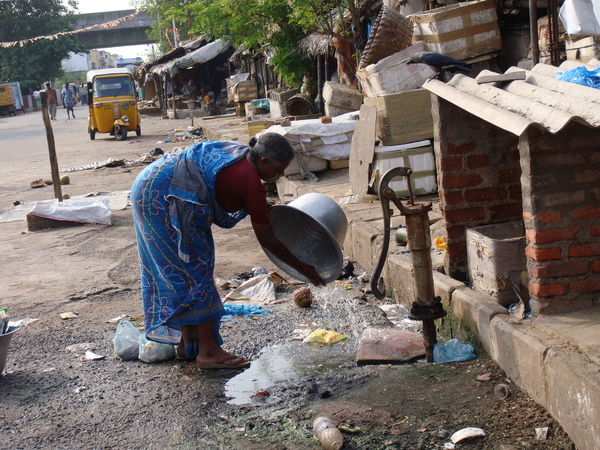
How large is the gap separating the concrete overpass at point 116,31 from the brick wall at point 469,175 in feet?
181

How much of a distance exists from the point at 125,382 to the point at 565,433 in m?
2.26

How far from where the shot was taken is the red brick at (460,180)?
4.04 meters

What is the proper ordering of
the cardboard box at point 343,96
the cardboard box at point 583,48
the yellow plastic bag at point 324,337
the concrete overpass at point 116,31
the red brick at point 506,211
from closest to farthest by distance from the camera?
the yellow plastic bag at point 324,337
the red brick at point 506,211
the cardboard box at point 583,48
the cardboard box at point 343,96
the concrete overpass at point 116,31

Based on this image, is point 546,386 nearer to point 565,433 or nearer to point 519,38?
point 565,433

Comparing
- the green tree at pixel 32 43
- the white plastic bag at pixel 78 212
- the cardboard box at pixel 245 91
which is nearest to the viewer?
the white plastic bag at pixel 78 212

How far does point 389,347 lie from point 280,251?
83cm

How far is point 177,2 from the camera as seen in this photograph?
34.8 meters

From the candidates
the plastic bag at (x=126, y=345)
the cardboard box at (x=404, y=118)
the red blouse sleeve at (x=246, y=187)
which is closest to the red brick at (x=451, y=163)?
the red blouse sleeve at (x=246, y=187)

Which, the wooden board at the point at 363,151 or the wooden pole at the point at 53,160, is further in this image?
the wooden pole at the point at 53,160

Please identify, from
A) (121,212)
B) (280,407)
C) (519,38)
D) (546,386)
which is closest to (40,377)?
(280,407)

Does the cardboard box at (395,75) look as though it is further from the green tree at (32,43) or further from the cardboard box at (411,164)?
the green tree at (32,43)

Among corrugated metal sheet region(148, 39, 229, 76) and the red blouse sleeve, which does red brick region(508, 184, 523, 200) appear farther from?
corrugated metal sheet region(148, 39, 229, 76)

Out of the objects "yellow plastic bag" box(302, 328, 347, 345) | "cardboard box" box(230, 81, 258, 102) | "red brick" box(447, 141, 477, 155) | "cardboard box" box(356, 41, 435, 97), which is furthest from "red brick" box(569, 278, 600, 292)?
"cardboard box" box(230, 81, 258, 102)

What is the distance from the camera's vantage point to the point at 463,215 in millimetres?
4109
